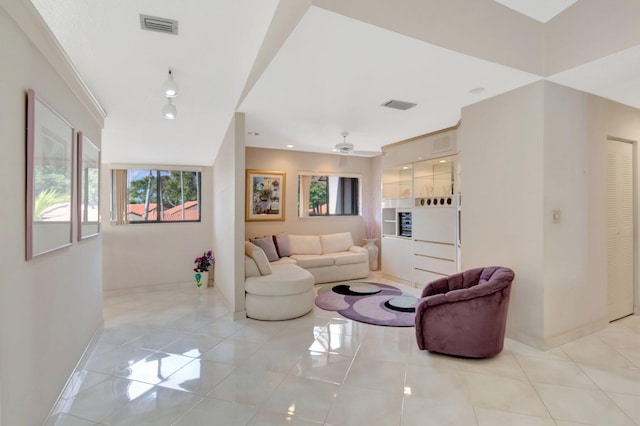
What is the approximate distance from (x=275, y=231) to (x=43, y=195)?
4.51 metres

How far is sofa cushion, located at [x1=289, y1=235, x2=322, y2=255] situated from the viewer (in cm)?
600

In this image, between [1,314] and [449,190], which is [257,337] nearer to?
[1,314]

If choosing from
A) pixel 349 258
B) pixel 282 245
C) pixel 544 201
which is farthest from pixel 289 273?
pixel 544 201

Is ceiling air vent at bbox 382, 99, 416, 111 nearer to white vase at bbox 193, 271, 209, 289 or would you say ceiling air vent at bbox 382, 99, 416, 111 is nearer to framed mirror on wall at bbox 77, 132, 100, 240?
framed mirror on wall at bbox 77, 132, 100, 240

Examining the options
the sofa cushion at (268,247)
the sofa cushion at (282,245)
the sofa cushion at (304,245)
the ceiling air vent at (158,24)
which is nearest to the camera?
the ceiling air vent at (158,24)

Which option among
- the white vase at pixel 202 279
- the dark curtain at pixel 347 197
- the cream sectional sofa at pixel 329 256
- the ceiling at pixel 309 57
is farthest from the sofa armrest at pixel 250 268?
the dark curtain at pixel 347 197

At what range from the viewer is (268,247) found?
5.47 m

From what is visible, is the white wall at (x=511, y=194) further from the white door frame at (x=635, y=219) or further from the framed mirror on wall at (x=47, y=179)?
the framed mirror on wall at (x=47, y=179)

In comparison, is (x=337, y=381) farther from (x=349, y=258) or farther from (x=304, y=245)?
(x=304, y=245)

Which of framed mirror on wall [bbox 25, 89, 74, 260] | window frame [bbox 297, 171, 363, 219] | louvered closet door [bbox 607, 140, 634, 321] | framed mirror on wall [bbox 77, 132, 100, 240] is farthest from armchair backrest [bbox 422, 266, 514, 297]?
window frame [bbox 297, 171, 363, 219]

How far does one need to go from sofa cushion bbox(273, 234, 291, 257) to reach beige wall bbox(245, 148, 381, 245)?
1.33 feet

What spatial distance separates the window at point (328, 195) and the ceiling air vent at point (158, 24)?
4271 mm

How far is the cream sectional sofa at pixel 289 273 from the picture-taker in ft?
12.2

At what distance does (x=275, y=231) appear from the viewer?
6.23 metres
